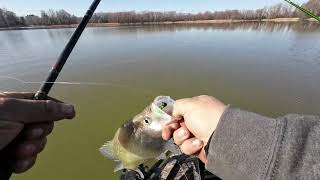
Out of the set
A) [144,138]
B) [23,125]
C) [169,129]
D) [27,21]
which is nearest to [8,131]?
[23,125]

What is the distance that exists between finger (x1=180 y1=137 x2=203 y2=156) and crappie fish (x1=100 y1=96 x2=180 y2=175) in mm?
244

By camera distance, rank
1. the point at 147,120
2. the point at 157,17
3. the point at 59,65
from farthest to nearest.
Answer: the point at 157,17 < the point at 147,120 < the point at 59,65

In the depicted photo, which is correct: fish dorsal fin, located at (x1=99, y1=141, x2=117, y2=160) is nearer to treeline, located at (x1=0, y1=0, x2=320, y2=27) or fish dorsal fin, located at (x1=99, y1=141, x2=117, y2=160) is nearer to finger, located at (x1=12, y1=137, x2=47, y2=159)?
finger, located at (x1=12, y1=137, x2=47, y2=159)

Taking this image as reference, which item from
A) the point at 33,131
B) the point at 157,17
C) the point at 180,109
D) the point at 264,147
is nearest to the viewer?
the point at 264,147

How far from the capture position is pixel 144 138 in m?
2.16

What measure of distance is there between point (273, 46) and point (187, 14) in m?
60.0

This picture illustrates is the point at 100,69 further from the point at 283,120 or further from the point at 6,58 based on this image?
the point at 283,120

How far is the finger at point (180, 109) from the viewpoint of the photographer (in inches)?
63.5

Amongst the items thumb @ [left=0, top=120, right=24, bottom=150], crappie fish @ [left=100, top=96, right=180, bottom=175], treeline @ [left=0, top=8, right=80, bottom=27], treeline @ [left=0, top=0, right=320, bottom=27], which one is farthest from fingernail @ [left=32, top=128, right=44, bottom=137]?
treeline @ [left=0, top=8, right=80, bottom=27]

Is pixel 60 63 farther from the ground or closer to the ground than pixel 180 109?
farther from the ground

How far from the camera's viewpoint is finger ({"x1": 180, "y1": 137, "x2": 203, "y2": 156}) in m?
1.59

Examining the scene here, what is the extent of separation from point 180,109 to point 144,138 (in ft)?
2.19

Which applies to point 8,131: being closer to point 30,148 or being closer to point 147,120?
point 30,148

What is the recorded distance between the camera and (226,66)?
10.9 meters
